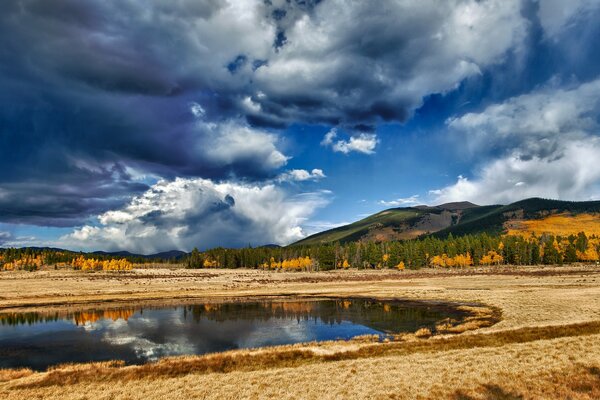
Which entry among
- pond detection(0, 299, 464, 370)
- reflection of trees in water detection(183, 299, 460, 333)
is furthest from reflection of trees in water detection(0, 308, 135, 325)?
reflection of trees in water detection(183, 299, 460, 333)

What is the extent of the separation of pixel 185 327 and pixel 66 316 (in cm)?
2245

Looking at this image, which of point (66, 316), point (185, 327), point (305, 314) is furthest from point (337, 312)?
point (66, 316)

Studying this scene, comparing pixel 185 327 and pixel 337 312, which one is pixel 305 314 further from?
pixel 185 327

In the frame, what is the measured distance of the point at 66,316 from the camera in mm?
56656

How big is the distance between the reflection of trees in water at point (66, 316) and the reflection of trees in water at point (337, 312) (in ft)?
32.9

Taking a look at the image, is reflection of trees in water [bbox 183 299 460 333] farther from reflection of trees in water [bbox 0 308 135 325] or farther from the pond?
reflection of trees in water [bbox 0 308 135 325]

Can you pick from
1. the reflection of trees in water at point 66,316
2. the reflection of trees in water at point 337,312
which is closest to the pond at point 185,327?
the reflection of trees in water at point 66,316

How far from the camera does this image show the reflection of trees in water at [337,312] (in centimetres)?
4716

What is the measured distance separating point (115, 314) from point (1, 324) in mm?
13853

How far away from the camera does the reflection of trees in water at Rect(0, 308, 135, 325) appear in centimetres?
5303

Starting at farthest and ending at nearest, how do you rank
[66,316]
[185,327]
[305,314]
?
[66,316] < [305,314] < [185,327]

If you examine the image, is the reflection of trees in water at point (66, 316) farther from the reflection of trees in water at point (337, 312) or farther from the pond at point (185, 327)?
the reflection of trees in water at point (337, 312)

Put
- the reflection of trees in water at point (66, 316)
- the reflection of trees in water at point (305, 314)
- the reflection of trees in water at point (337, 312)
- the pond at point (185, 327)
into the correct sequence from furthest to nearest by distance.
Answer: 1. the reflection of trees in water at point (66, 316)
2. the reflection of trees in water at point (305, 314)
3. the reflection of trees in water at point (337, 312)
4. the pond at point (185, 327)

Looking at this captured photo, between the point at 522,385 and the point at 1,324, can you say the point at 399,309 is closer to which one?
the point at 522,385
